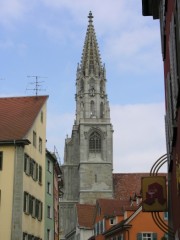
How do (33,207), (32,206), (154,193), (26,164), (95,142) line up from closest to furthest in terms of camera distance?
(154,193), (26,164), (32,206), (33,207), (95,142)

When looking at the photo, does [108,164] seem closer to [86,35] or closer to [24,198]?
[86,35]

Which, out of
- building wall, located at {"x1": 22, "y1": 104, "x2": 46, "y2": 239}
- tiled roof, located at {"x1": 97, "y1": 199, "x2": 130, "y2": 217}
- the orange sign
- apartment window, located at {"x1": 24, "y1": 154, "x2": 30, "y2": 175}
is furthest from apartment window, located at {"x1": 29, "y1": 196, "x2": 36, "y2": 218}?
tiled roof, located at {"x1": 97, "y1": 199, "x2": 130, "y2": 217}

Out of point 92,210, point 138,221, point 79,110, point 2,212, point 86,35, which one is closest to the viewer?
point 2,212

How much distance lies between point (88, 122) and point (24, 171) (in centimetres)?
7068

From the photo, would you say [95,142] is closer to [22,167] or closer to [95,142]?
[95,142]

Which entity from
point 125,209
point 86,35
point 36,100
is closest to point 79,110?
point 86,35

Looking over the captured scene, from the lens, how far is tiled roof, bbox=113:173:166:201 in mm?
103438

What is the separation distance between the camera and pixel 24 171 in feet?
112

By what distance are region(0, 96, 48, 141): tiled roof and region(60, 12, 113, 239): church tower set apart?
57630 mm

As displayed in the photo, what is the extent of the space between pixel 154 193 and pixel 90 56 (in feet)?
340

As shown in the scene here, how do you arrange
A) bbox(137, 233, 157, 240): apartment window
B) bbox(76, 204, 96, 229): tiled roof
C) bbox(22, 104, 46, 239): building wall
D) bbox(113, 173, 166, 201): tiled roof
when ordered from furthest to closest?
bbox(113, 173, 166, 201): tiled roof → bbox(76, 204, 96, 229): tiled roof → bbox(137, 233, 157, 240): apartment window → bbox(22, 104, 46, 239): building wall

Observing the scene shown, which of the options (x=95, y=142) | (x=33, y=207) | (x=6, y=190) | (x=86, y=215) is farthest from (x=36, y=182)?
(x=95, y=142)

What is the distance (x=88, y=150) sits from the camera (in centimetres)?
10212

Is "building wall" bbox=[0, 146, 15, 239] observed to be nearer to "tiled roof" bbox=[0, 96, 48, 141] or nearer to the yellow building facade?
the yellow building facade
